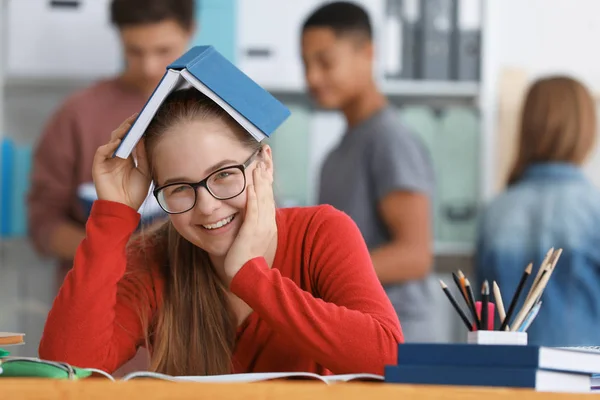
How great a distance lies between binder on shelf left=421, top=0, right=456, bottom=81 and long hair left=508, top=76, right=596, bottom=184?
0.90m

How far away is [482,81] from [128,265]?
2569 millimetres

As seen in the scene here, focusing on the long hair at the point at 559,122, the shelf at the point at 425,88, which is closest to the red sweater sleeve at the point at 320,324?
the long hair at the point at 559,122

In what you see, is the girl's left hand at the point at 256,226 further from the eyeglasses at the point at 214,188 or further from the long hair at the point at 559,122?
the long hair at the point at 559,122

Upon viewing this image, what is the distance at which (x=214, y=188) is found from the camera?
129 centimetres

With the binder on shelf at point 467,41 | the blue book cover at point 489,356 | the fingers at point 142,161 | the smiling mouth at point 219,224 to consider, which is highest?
the binder on shelf at point 467,41

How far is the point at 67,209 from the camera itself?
3.16 metres

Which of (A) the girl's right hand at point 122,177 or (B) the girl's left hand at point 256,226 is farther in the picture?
(A) the girl's right hand at point 122,177

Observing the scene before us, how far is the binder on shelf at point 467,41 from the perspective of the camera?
3.68 meters

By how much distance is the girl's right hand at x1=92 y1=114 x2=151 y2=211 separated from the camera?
1.37 metres

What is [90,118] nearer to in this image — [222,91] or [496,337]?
[222,91]

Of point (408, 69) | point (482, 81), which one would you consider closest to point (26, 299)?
point (408, 69)

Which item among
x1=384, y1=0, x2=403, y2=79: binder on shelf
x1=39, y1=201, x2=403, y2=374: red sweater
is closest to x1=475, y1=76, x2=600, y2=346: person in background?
x1=384, y1=0, x2=403, y2=79: binder on shelf

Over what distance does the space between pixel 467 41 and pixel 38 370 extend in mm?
3016

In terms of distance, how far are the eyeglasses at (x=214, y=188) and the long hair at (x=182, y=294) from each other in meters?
0.05
